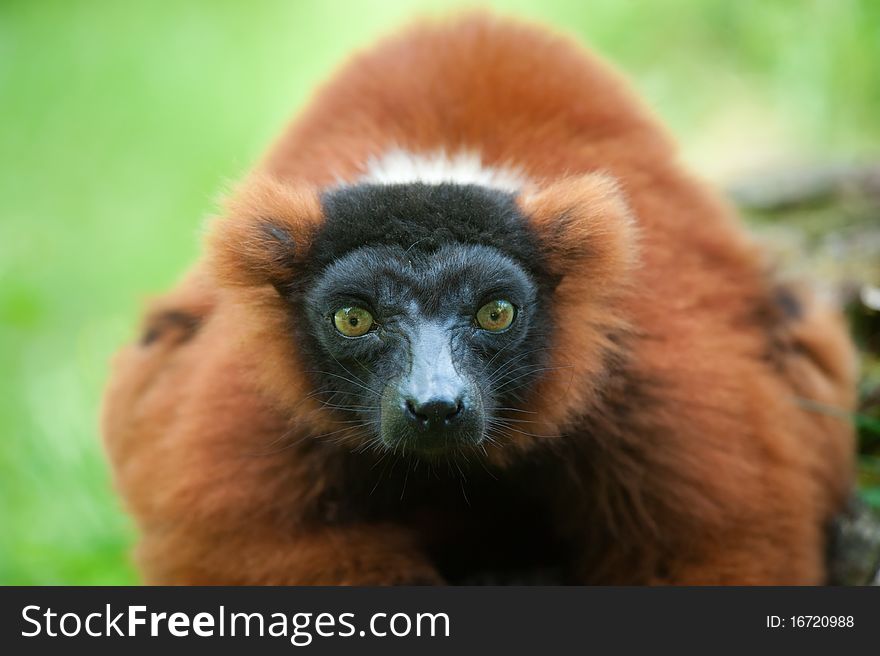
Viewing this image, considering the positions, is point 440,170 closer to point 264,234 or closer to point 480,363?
point 264,234

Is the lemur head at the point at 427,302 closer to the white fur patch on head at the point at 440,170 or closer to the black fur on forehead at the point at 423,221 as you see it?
the black fur on forehead at the point at 423,221

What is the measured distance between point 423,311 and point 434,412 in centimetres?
44

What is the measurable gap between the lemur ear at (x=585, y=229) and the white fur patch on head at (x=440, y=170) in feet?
1.07

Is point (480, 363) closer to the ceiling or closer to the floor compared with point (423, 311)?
closer to the floor

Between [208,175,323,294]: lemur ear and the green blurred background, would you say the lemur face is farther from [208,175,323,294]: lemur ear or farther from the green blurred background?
the green blurred background

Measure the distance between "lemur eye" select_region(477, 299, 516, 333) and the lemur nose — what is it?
445 mm

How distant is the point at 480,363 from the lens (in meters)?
4.07

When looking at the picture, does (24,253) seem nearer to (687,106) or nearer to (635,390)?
(635,390)

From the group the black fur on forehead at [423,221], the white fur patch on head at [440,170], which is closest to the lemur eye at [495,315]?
the black fur on forehead at [423,221]

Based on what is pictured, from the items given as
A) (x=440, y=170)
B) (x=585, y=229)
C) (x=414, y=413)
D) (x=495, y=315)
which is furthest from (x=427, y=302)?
(x=440, y=170)

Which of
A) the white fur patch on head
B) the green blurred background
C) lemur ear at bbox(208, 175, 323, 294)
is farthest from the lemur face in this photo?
the green blurred background

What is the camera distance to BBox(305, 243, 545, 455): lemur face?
381cm

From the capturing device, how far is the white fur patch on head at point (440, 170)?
465cm

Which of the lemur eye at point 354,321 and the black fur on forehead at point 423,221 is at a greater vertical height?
the black fur on forehead at point 423,221
